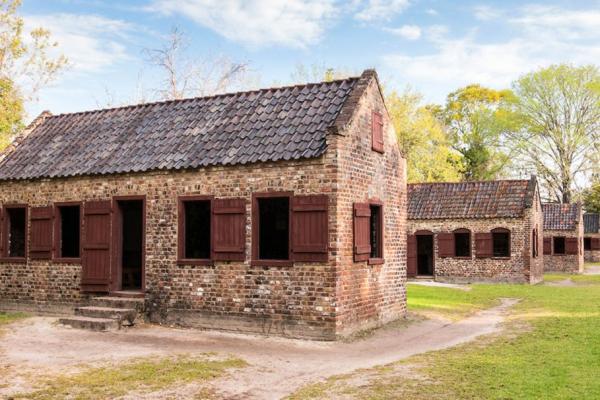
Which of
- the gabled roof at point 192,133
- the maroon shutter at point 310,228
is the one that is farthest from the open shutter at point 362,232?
the gabled roof at point 192,133

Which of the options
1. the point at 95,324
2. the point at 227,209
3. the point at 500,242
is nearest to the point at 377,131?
the point at 227,209

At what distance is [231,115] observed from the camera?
16.3 metres

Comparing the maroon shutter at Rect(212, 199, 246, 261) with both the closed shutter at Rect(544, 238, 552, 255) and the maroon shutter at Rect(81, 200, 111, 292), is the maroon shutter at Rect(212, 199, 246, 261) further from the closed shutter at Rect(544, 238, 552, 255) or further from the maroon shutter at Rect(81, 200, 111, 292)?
the closed shutter at Rect(544, 238, 552, 255)

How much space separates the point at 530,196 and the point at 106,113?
20.4m

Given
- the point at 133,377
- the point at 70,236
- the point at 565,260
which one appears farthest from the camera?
the point at 565,260

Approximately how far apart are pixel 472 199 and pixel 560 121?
2205 centimetres

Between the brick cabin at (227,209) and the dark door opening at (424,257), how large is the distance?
1696 cm

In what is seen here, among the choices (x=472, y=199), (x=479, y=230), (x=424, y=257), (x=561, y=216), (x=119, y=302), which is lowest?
(x=119, y=302)

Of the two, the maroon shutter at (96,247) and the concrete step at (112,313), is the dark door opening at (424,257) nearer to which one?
the maroon shutter at (96,247)

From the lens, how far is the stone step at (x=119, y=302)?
607 inches

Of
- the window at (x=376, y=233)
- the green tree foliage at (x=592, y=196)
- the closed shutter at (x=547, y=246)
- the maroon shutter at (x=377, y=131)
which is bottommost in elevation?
the closed shutter at (x=547, y=246)

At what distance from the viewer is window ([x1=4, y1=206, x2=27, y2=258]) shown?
59.9ft

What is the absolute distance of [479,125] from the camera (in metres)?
55.4

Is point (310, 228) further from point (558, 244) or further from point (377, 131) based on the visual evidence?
point (558, 244)
